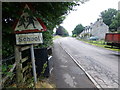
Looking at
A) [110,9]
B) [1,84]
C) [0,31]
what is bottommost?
[1,84]

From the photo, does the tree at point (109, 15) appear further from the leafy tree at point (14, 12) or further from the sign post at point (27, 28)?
the sign post at point (27, 28)

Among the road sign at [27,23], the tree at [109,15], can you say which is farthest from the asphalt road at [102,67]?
the tree at [109,15]

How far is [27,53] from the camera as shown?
3.43m

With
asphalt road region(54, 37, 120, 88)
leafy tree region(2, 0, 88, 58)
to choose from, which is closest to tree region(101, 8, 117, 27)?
asphalt road region(54, 37, 120, 88)

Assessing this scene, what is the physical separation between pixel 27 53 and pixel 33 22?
155 centimetres

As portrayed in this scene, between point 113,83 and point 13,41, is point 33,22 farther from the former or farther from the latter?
point 113,83

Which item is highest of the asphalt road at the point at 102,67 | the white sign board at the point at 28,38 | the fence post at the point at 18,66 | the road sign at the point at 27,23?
the road sign at the point at 27,23

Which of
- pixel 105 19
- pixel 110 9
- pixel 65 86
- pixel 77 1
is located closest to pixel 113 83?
pixel 65 86

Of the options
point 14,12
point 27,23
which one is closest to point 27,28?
point 27,23

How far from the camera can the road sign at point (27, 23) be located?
2182 millimetres

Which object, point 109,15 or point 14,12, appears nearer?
point 14,12

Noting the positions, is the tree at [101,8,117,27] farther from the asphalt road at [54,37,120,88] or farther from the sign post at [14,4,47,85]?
the sign post at [14,4,47,85]

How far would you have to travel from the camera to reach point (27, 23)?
2.29 m

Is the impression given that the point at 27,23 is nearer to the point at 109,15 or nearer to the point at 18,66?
the point at 18,66
